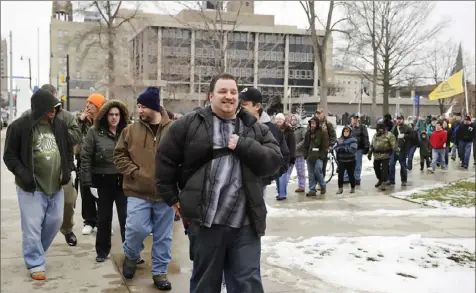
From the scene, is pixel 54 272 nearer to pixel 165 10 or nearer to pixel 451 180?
pixel 451 180

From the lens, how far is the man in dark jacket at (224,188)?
332 centimetres

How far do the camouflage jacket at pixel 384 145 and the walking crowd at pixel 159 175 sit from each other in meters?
3.86

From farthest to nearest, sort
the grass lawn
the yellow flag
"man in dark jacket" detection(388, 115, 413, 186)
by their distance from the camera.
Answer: the yellow flag
"man in dark jacket" detection(388, 115, 413, 186)
the grass lawn

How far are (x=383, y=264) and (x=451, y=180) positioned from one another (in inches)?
374

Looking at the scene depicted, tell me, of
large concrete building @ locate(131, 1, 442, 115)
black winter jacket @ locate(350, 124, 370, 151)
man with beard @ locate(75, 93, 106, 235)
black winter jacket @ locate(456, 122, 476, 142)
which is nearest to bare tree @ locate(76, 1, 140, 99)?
large concrete building @ locate(131, 1, 442, 115)

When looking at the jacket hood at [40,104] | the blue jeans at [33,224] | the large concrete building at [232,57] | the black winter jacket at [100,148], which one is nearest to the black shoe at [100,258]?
the blue jeans at [33,224]

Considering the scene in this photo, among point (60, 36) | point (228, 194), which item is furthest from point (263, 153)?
point (60, 36)

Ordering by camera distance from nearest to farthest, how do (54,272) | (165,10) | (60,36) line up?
1. (54,272)
2. (165,10)
3. (60,36)

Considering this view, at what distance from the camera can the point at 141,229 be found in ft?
16.0

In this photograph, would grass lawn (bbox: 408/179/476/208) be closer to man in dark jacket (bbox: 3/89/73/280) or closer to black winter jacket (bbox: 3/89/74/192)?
man in dark jacket (bbox: 3/89/73/280)

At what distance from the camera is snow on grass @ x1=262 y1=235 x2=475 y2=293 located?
5109 millimetres

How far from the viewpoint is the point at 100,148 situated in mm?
5844

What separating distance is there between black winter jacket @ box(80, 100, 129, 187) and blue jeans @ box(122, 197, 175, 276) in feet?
3.06

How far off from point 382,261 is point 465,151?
43.9 feet
